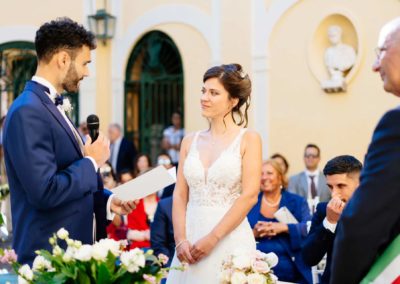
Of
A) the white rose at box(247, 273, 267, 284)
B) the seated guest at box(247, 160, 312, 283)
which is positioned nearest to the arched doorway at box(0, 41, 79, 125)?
the seated guest at box(247, 160, 312, 283)

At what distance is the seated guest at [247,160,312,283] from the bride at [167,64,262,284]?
1167mm

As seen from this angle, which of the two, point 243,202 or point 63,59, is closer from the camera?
point 63,59

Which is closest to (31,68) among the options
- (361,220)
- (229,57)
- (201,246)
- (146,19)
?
(146,19)

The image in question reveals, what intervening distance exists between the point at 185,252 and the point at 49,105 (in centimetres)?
117

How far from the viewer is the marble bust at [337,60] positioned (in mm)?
9797

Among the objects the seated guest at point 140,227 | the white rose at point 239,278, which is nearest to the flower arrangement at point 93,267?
the white rose at point 239,278

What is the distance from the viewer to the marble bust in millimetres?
9797

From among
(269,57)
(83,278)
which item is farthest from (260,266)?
(269,57)

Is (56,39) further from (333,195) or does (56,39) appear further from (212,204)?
(333,195)

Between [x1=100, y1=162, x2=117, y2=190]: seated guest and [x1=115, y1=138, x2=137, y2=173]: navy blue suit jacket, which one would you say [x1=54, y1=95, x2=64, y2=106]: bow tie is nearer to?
[x1=100, y1=162, x2=117, y2=190]: seated guest

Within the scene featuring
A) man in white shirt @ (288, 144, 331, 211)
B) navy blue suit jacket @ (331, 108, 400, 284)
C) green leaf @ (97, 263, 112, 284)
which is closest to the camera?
navy blue suit jacket @ (331, 108, 400, 284)

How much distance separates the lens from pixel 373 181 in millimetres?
2014

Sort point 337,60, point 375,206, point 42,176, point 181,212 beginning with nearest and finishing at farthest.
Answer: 1. point 375,206
2. point 42,176
3. point 181,212
4. point 337,60

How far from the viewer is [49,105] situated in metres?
3.16
